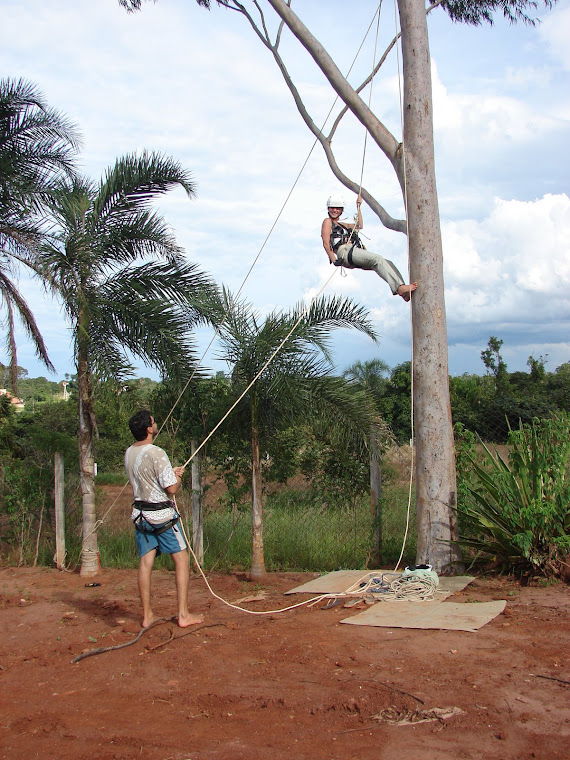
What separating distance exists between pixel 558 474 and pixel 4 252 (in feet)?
30.5

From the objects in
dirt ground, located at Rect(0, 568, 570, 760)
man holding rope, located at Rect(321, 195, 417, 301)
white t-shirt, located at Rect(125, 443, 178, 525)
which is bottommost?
dirt ground, located at Rect(0, 568, 570, 760)

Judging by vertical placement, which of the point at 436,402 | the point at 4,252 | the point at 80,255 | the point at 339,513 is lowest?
the point at 339,513

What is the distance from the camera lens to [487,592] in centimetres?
652

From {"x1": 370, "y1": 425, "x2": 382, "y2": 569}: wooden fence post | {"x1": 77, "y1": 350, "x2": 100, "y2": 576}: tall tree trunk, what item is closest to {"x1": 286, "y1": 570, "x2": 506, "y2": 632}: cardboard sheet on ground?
{"x1": 370, "y1": 425, "x2": 382, "y2": 569}: wooden fence post

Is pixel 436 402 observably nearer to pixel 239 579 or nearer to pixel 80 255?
pixel 239 579

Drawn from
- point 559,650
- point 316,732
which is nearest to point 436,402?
point 559,650

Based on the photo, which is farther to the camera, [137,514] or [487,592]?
[487,592]

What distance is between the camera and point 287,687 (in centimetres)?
439

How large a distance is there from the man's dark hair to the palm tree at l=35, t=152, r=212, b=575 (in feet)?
8.18

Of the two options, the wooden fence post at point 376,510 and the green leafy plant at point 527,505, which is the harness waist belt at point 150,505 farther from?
the wooden fence post at point 376,510

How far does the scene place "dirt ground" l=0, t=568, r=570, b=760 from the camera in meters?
3.61

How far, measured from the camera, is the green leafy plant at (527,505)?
6.60 meters

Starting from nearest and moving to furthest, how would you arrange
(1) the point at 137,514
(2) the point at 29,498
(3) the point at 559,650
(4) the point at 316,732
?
(4) the point at 316,732
(3) the point at 559,650
(1) the point at 137,514
(2) the point at 29,498

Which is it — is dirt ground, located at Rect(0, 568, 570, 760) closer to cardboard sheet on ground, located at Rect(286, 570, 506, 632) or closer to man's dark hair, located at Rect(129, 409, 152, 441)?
cardboard sheet on ground, located at Rect(286, 570, 506, 632)
